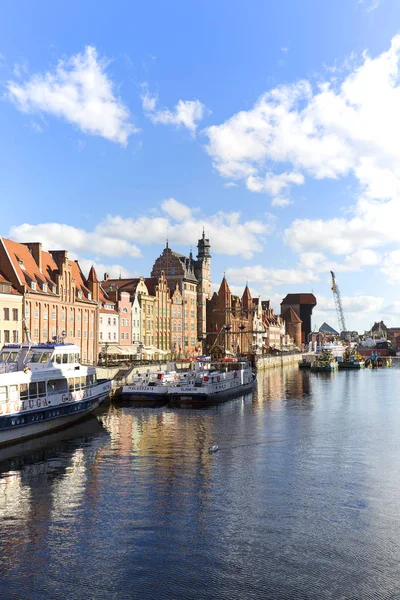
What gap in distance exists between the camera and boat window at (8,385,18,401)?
5043 centimetres

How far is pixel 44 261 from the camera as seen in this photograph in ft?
331

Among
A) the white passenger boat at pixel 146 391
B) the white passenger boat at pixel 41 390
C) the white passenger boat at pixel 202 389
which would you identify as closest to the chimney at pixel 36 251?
the white passenger boat at pixel 146 391

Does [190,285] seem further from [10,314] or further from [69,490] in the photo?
[69,490]

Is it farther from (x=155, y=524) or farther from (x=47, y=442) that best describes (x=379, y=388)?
(x=155, y=524)

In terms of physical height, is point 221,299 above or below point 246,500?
above

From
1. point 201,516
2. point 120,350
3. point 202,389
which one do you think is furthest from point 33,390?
point 120,350

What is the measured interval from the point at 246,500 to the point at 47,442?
2350cm

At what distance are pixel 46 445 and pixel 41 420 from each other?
137 inches

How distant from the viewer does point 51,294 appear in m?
96.4

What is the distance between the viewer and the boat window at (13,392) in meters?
50.4

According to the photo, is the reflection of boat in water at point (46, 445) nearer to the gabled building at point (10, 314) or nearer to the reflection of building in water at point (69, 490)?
the reflection of building in water at point (69, 490)

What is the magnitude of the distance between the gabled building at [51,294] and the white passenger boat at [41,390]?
1015 inches

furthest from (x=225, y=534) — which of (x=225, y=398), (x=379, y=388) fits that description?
(x=379, y=388)

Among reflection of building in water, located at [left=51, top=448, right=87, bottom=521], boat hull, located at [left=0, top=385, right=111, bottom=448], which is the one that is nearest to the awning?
boat hull, located at [left=0, top=385, right=111, bottom=448]
